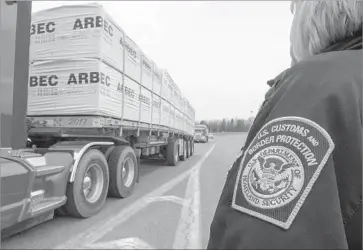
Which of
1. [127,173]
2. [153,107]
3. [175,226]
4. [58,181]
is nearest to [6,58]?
[58,181]

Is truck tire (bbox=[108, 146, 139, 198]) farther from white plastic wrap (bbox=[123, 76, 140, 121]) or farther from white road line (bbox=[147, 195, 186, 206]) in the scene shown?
white plastic wrap (bbox=[123, 76, 140, 121])

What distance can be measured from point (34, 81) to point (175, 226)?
3617mm

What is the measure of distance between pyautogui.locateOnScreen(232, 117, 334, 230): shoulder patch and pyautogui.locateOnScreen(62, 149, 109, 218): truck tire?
12.4ft

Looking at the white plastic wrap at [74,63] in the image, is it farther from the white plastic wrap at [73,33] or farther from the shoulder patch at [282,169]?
the shoulder patch at [282,169]

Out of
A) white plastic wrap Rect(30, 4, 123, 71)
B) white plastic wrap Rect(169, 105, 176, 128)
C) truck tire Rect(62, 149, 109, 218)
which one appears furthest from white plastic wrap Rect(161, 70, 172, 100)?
truck tire Rect(62, 149, 109, 218)

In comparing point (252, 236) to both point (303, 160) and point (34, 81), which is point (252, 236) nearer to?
point (303, 160)

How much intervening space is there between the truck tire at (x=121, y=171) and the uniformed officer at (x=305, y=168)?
487cm

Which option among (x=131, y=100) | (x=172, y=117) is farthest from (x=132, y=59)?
(x=172, y=117)

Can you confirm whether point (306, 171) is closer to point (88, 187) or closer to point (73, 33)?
point (88, 187)

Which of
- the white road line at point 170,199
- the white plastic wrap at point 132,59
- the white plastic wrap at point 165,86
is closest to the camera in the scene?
the white road line at point 170,199

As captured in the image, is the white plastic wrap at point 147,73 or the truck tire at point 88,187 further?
the white plastic wrap at point 147,73

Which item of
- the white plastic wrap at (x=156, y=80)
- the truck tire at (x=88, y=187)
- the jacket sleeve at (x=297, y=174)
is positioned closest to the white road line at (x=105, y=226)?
the truck tire at (x=88, y=187)

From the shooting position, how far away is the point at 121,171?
18.3 feet

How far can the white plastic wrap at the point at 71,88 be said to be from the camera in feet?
15.9
